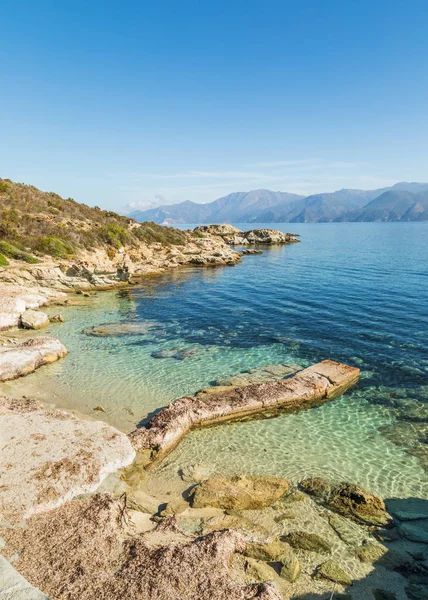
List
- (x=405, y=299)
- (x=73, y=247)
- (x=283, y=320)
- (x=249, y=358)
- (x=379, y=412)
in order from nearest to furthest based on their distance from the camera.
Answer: (x=379, y=412) → (x=249, y=358) → (x=283, y=320) → (x=405, y=299) → (x=73, y=247)

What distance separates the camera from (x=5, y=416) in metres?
13.9

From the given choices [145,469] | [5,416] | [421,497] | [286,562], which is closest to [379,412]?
[421,497]

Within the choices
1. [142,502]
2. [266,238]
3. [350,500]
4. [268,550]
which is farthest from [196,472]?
[266,238]

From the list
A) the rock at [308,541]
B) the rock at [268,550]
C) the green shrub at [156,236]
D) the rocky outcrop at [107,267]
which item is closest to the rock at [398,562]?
the rock at [308,541]

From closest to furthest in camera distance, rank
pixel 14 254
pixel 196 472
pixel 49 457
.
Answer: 1. pixel 49 457
2. pixel 196 472
3. pixel 14 254

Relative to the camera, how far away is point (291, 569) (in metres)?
8.43

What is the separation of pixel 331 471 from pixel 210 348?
43.0ft

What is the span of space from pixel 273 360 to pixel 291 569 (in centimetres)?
1461

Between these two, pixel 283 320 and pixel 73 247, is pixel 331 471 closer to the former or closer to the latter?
pixel 283 320

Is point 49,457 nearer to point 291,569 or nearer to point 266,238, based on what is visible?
point 291,569

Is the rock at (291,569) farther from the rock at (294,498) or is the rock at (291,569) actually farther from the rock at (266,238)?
the rock at (266,238)

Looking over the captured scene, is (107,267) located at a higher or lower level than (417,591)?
higher

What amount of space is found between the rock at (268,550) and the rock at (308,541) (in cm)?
26

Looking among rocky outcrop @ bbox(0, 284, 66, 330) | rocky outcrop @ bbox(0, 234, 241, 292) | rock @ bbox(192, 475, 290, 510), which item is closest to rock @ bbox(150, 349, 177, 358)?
rock @ bbox(192, 475, 290, 510)
